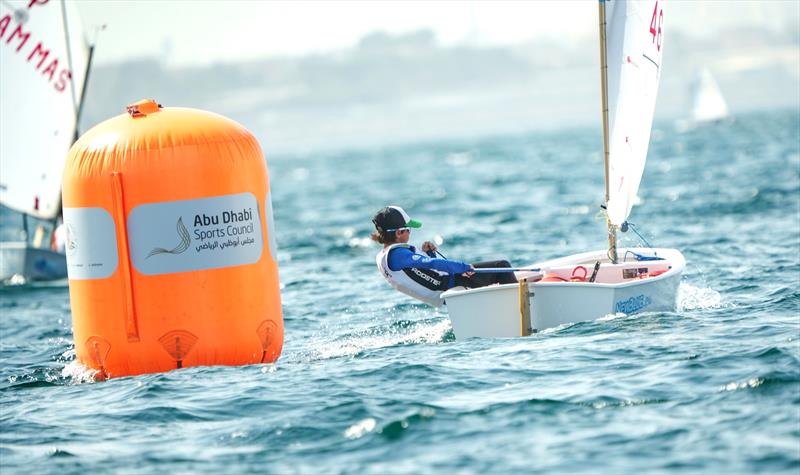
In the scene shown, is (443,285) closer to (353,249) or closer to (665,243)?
(665,243)

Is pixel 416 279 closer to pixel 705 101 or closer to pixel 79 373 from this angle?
pixel 79 373

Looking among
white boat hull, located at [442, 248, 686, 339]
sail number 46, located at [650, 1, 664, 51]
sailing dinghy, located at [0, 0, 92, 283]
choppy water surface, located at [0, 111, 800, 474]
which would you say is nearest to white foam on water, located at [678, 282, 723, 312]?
choppy water surface, located at [0, 111, 800, 474]

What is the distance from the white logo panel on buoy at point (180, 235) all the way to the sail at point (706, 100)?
77.5m

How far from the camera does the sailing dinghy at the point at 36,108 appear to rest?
1808cm

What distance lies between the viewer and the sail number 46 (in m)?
11.1

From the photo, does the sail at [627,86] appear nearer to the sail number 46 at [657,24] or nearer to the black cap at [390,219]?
the sail number 46 at [657,24]

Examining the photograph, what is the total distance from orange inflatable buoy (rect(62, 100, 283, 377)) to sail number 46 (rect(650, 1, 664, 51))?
4.31 meters

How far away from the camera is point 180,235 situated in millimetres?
8539

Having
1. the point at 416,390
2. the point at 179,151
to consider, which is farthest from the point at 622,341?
the point at 179,151

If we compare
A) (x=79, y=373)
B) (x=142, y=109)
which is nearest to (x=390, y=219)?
(x=142, y=109)

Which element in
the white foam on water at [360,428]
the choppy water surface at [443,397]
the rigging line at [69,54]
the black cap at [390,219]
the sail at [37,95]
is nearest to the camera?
the choppy water surface at [443,397]

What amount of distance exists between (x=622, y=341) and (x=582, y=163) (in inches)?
1692

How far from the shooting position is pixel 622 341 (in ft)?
30.0

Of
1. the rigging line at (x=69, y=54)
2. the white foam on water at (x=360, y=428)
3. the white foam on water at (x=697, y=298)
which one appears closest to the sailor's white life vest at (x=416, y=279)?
the white foam on water at (x=697, y=298)
